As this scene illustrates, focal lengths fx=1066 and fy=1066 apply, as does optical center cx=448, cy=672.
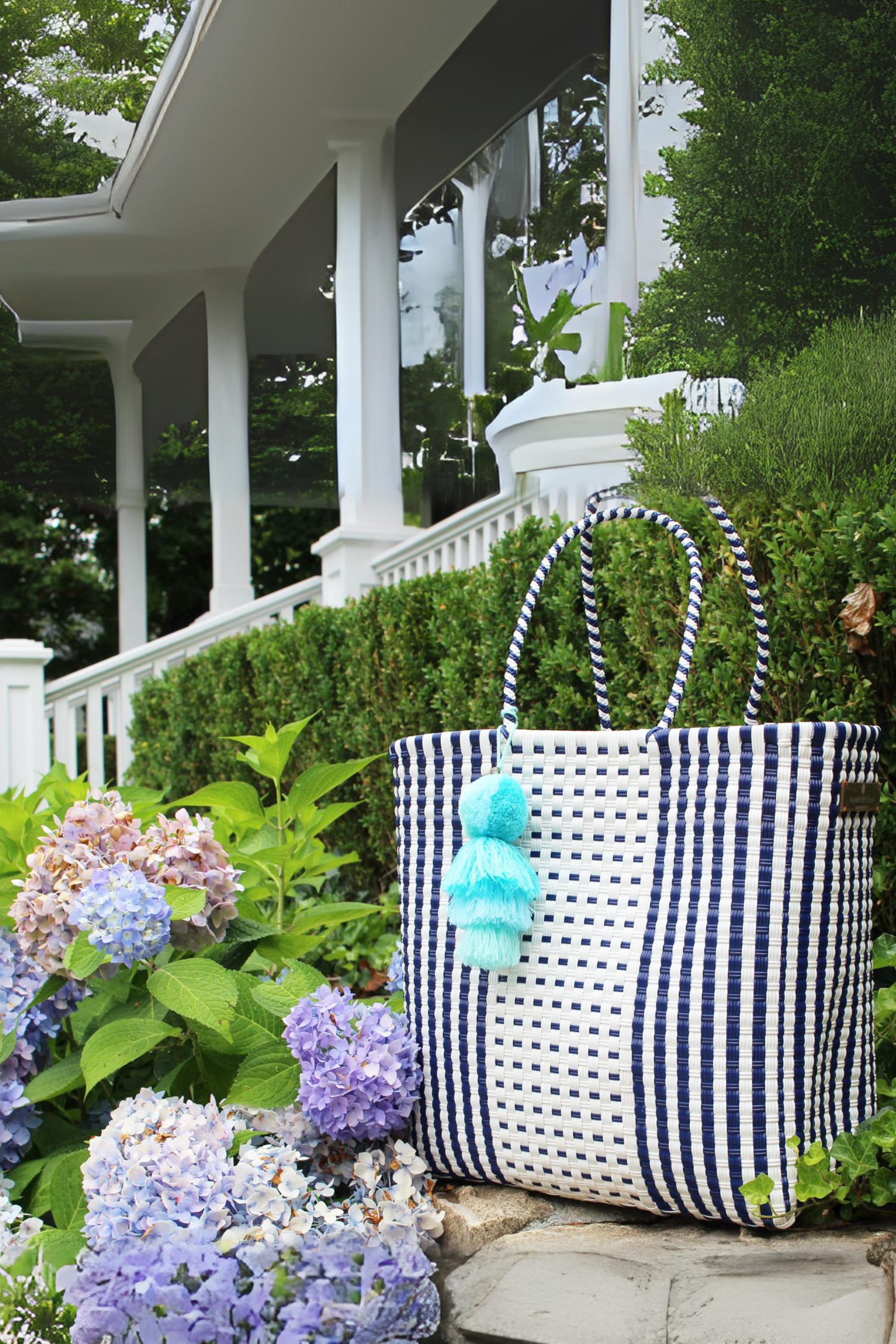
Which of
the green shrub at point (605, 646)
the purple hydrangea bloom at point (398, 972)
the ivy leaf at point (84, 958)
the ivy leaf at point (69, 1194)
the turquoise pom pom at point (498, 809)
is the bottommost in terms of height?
the ivy leaf at point (69, 1194)

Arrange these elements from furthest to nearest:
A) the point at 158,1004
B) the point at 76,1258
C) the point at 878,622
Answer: the point at 878,622, the point at 158,1004, the point at 76,1258

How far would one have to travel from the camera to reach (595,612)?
166 cm

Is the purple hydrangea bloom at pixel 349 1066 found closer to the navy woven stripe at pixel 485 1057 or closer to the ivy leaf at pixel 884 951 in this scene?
the navy woven stripe at pixel 485 1057

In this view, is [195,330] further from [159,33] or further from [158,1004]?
[158,1004]

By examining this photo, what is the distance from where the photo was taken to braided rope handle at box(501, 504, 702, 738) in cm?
141

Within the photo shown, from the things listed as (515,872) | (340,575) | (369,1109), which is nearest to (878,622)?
(515,872)

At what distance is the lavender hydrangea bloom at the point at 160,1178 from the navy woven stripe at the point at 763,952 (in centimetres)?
64

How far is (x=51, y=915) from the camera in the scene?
1.47 metres

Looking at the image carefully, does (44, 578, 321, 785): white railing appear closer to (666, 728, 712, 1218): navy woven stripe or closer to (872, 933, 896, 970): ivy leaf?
(872, 933, 896, 970): ivy leaf

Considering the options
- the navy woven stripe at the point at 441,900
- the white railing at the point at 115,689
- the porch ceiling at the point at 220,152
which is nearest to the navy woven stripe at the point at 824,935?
the navy woven stripe at the point at 441,900

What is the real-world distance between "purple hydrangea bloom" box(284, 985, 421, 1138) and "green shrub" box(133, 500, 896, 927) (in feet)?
3.03

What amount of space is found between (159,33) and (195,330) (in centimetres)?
129

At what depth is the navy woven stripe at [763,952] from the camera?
1283 mm

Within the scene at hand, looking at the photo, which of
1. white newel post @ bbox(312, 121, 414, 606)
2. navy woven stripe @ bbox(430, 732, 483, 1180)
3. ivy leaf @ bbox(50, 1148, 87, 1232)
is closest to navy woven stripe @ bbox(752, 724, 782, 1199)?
navy woven stripe @ bbox(430, 732, 483, 1180)
